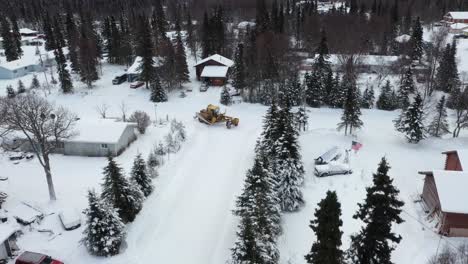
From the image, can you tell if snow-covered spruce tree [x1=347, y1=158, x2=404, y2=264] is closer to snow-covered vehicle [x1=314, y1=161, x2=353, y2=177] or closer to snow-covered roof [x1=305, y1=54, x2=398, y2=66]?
snow-covered vehicle [x1=314, y1=161, x2=353, y2=177]

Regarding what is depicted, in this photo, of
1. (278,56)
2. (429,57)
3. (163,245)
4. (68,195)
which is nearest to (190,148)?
(68,195)

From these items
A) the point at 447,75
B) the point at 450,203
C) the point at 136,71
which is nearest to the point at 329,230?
the point at 450,203

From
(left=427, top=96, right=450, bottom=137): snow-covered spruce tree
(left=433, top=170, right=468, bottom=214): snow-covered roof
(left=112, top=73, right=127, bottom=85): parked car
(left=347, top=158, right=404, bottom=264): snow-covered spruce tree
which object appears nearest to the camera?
(left=347, top=158, right=404, bottom=264): snow-covered spruce tree

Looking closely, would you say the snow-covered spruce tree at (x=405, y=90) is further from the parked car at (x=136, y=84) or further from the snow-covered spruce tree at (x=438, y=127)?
the parked car at (x=136, y=84)

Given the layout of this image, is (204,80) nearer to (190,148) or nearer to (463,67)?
(190,148)

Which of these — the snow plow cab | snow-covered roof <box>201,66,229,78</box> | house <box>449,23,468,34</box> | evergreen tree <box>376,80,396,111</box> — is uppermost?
house <box>449,23,468,34</box>

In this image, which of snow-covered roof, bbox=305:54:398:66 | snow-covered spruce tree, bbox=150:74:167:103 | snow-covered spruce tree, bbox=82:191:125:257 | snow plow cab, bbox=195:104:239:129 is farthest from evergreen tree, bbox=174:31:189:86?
snow-covered spruce tree, bbox=82:191:125:257
